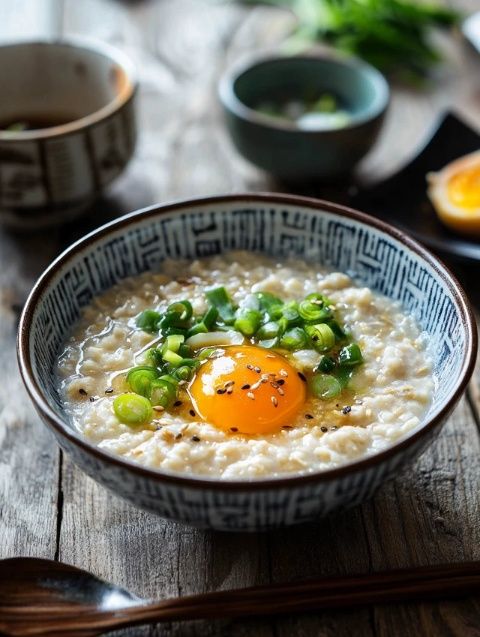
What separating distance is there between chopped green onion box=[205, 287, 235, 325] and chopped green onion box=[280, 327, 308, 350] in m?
0.20

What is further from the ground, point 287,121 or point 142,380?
point 142,380

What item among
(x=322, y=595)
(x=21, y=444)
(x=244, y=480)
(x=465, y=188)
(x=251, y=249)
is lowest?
(x=21, y=444)

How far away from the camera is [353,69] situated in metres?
4.48

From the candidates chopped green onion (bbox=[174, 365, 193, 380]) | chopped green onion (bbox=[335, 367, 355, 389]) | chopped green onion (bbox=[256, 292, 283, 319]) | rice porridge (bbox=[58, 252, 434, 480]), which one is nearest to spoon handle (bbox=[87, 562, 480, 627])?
rice porridge (bbox=[58, 252, 434, 480])

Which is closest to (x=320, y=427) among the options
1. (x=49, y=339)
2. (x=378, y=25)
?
(x=49, y=339)

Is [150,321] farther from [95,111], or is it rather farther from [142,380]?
[95,111]

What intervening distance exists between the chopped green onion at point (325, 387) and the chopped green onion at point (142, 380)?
1.56ft

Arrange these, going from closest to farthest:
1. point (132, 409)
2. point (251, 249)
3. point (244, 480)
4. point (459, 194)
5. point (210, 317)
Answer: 1. point (244, 480)
2. point (132, 409)
3. point (210, 317)
4. point (251, 249)
5. point (459, 194)

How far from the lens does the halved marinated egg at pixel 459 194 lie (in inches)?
147

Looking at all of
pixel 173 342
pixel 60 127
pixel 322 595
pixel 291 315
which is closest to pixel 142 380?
pixel 173 342

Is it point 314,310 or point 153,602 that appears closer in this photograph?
point 153,602

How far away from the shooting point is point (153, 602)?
2.18 metres

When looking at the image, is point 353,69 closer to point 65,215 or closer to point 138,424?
point 65,215

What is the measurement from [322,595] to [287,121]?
2.79 m
